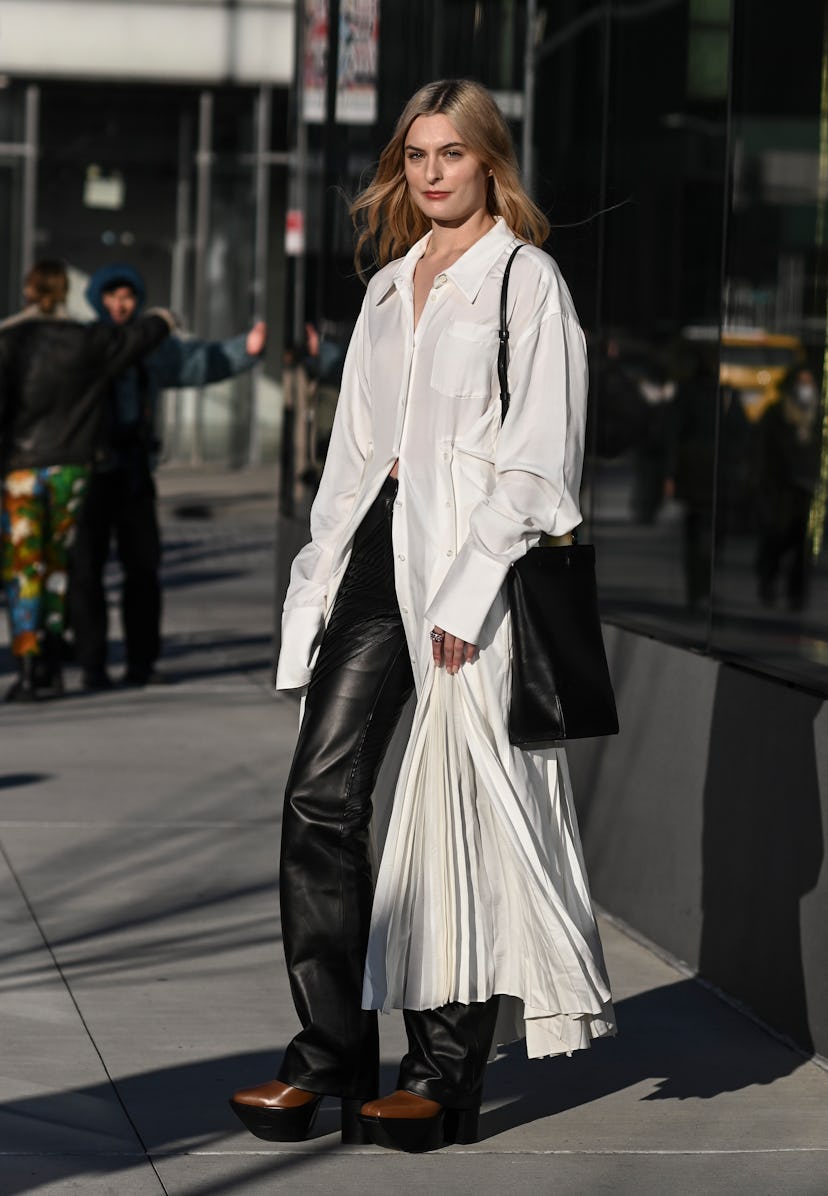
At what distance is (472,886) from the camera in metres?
4.05

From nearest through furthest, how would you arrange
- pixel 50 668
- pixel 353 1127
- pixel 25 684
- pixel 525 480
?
pixel 525 480 < pixel 353 1127 < pixel 25 684 < pixel 50 668

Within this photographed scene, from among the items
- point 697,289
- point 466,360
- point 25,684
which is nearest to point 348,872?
point 466,360

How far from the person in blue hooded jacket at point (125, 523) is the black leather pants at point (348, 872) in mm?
6299

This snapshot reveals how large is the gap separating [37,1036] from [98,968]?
64cm

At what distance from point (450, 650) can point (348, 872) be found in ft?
1.53

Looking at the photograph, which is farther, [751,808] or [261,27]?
[261,27]

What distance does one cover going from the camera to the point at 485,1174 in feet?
13.2

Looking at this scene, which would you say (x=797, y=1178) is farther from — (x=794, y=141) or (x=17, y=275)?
(x=17, y=275)

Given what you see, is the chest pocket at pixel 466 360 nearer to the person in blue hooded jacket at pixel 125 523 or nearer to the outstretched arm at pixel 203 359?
the person in blue hooded jacket at pixel 125 523

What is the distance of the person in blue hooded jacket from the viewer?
10.4 metres

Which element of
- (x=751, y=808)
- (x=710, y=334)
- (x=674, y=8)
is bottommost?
(x=751, y=808)

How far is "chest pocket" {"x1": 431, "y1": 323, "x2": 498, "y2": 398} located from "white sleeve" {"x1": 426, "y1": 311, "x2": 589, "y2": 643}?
5cm

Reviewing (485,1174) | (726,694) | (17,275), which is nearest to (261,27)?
(17,275)

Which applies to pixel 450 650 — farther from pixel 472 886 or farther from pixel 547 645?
pixel 472 886
